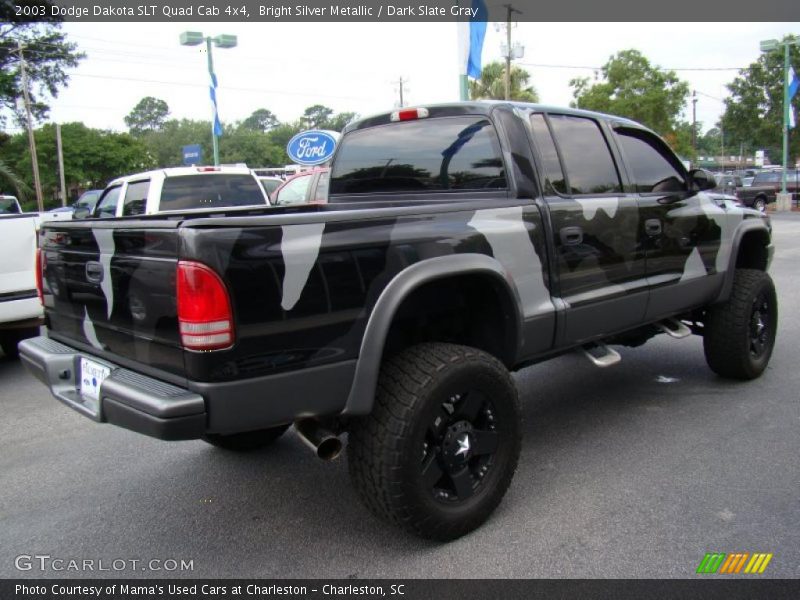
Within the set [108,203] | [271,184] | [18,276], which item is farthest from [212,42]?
[18,276]

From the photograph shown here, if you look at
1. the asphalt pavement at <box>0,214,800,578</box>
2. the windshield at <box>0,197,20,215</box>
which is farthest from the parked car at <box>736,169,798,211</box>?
the asphalt pavement at <box>0,214,800,578</box>

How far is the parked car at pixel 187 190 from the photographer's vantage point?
26.7 ft

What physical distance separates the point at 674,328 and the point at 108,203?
25.7 feet

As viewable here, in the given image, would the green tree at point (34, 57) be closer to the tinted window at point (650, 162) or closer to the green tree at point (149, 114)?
the tinted window at point (650, 162)

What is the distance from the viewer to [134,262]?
2504 millimetres

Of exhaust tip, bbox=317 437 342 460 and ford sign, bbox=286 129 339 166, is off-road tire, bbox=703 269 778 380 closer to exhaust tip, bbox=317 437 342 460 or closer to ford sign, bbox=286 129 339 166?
exhaust tip, bbox=317 437 342 460

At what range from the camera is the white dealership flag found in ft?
39.7

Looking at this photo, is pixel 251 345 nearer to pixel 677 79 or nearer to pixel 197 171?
pixel 197 171

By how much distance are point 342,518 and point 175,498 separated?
2.99ft

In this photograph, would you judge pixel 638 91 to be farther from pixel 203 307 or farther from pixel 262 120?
pixel 262 120

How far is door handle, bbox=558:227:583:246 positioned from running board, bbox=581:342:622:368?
2.38ft

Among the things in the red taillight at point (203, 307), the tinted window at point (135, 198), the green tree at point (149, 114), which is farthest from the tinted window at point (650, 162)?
the green tree at point (149, 114)

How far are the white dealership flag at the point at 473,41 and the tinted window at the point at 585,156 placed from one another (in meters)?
8.80

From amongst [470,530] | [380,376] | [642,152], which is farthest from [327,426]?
[642,152]
